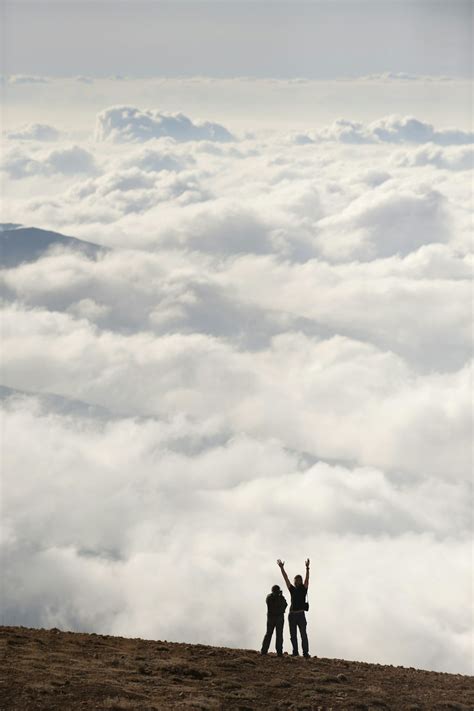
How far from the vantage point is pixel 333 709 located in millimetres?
12945

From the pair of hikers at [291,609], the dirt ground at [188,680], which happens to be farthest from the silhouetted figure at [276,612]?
the dirt ground at [188,680]

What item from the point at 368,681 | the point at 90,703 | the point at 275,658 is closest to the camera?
the point at 90,703

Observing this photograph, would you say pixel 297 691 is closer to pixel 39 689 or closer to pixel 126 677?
pixel 126 677

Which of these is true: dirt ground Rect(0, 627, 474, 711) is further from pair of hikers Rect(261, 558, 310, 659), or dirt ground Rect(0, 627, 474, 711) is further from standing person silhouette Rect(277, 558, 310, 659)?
standing person silhouette Rect(277, 558, 310, 659)

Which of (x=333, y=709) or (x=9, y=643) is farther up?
(x=9, y=643)

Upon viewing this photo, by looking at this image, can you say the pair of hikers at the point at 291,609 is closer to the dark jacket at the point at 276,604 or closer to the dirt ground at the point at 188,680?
the dark jacket at the point at 276,604

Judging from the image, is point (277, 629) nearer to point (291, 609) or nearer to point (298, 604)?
point (291, 609)

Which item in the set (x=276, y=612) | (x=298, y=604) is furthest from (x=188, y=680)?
(x=298, y=604)

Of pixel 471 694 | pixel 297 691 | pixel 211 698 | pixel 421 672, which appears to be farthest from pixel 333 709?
pixel 421 672

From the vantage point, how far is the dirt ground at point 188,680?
41.4 ft

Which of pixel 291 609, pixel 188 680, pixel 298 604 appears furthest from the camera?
pixel 291 609

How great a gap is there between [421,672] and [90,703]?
7538 mm

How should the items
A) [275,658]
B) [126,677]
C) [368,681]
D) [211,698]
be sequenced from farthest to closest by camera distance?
[275,658]
[368,681]
[126,677]
[211,698]

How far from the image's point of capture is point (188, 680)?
14273 mm
